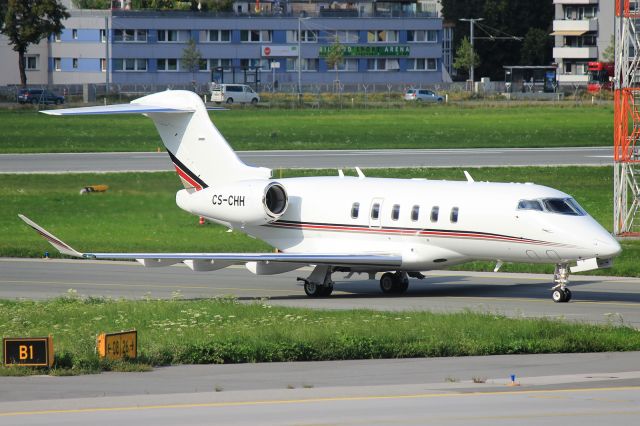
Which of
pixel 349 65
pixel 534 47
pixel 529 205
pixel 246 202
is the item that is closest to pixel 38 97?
pixel 349 65

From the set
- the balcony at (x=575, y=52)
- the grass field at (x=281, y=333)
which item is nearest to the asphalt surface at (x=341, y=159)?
the grass field at (x=281, y=333)

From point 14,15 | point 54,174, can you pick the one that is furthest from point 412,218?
point 14,15

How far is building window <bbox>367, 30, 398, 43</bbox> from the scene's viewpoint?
484 feet

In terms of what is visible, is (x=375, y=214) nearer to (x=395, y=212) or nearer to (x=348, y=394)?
(x=395, y=212)

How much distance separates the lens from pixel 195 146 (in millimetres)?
35094

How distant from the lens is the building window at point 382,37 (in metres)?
148

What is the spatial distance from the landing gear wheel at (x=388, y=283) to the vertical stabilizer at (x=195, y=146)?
4.38 m

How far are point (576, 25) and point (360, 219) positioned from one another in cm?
13088

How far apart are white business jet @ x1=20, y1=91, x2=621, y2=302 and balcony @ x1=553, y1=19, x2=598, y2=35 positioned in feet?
420

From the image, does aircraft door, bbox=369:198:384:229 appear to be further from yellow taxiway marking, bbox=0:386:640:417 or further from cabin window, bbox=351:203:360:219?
yellow taxiway marking, bbox=0:386:640:417

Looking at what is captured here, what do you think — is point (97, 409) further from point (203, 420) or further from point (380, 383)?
point (380, 383)

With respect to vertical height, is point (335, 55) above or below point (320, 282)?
above

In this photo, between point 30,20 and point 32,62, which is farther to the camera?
point 32,62

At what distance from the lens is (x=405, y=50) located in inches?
Answer: 5832
